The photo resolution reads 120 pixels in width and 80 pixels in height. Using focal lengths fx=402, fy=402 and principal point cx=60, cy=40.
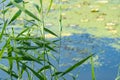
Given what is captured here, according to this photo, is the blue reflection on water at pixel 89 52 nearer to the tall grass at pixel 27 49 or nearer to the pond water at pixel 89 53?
the pond water at pixel 89 53

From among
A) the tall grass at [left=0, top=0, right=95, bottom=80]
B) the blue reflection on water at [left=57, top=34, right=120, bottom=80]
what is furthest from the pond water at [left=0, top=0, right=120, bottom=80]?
the tall grass at [left=0, top=0, right=95, bottom=80]

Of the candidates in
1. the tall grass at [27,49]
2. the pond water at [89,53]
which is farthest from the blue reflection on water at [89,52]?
the tall grass at [27,49]

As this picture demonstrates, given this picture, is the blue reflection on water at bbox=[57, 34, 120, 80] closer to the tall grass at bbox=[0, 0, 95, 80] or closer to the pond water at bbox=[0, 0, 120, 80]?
the pond water at bbox=[0, 0, 120, 80]

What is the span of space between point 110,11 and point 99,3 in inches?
12.1

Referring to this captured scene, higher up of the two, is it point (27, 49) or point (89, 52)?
point (27, 49)

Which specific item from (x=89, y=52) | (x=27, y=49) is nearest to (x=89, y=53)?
(x=89, y=52)

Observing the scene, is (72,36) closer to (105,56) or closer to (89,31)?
(89,31)

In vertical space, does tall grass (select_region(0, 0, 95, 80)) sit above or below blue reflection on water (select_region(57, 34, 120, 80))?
above

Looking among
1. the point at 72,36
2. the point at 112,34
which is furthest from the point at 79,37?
the point at 112,34

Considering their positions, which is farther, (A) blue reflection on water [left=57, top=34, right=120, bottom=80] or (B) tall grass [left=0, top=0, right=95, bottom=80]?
(A) blue reflection on water [left=57, top=34, right=120, bottom=80]

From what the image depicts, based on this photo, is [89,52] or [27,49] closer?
[27,49]

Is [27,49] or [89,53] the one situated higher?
[27,49]

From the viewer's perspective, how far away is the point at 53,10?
4195 mm

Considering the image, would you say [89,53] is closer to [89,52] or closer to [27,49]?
[89,52]
